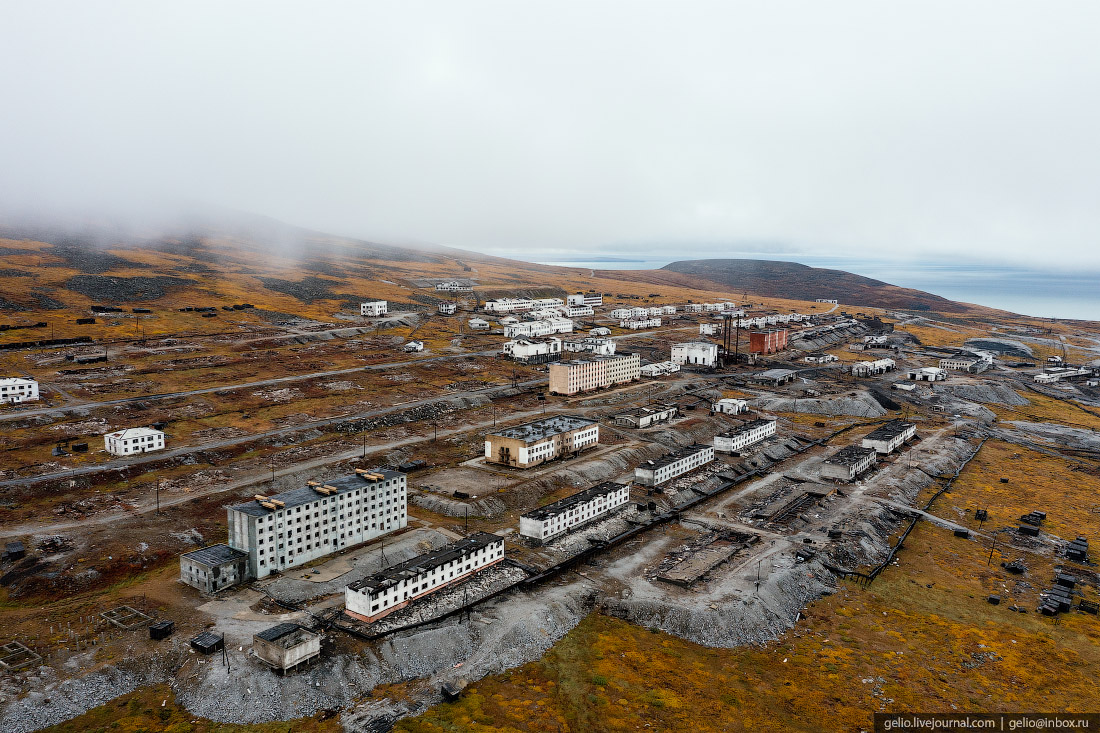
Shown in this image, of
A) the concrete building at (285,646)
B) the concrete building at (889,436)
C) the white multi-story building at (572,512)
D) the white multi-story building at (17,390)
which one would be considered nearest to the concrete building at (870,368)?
the concrete building at (889,436)

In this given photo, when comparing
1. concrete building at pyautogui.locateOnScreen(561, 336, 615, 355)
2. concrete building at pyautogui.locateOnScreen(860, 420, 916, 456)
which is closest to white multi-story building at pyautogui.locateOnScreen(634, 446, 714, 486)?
concrete building at pyautogui.locateOnScreen(860, 420, 916, 456)

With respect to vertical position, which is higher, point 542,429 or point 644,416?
point 542,429

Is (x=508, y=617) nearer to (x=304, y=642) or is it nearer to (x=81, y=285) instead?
(x=304, y=642)

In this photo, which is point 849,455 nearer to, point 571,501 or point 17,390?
point 571,501

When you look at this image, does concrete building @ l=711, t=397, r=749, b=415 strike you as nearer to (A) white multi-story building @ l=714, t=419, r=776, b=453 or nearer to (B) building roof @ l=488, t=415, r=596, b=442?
(A) white multi-story building @ l=714, t=419, r=776, b=453

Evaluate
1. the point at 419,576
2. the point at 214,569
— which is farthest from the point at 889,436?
the point at 214,569

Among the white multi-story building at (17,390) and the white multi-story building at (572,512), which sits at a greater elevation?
the white multi-story building at (17,390)

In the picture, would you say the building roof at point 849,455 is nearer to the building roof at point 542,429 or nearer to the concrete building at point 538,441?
the concrete building at point 538,441
